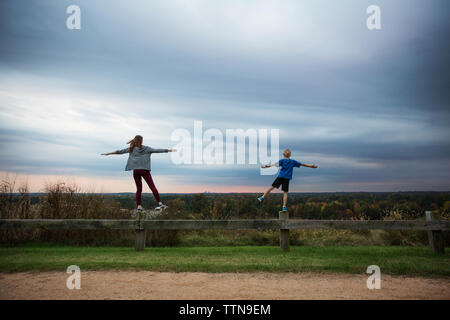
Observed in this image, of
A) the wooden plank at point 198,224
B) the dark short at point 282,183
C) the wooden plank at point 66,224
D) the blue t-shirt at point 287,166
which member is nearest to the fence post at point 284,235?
the wooden plank at point 198,224

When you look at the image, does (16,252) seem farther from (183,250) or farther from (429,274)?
(429,274)

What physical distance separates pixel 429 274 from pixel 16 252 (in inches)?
408

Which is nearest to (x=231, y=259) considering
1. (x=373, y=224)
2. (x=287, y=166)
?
(x=287, y=166)

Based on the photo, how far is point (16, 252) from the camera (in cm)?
859

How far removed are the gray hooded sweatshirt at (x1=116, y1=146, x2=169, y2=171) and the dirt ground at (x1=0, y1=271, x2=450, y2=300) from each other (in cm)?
275

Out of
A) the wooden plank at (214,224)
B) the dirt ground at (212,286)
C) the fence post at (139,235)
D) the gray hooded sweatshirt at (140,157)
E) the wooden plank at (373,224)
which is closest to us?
the dirt ground at (212,286)

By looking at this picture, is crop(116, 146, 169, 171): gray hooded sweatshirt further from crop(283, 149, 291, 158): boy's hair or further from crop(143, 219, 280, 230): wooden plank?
crop(283, 149, 291, 158): boy's hair

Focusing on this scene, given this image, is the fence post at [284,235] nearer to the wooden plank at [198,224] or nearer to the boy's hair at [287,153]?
the wooden plank at [198,224]

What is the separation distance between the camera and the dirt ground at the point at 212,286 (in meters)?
5.11

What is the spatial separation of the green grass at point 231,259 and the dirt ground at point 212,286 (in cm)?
37

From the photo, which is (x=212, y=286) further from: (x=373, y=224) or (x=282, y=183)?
(x=373, y=224)

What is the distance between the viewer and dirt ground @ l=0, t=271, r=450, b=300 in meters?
5.11

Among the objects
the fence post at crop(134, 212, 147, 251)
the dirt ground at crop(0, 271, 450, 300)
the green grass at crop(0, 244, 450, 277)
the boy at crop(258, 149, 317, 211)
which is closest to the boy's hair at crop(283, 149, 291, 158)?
the boy at crop(258, 149, 317, 211)
